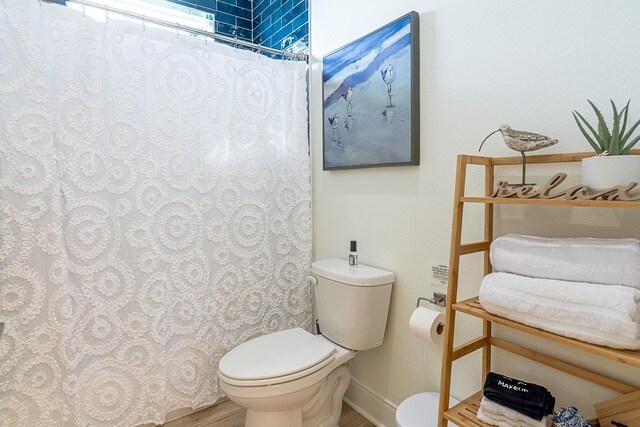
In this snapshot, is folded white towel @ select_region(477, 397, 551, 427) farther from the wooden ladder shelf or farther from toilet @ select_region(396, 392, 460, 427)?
toilet @ select_region(396, 392, 460, 427)

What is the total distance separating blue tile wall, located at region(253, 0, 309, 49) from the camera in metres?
2.08

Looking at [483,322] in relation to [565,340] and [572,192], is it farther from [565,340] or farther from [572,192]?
[572,192]

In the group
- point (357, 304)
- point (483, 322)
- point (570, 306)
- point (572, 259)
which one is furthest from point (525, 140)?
point (357, 304)

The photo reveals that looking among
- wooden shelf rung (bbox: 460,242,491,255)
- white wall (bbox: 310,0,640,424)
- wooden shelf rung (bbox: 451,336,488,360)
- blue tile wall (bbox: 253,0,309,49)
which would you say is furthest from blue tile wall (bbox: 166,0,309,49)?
wooden shelf rung (bbox: 451,336,488,360)

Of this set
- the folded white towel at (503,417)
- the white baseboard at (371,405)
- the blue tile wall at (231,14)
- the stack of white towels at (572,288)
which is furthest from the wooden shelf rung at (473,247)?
the blue tile wall at (231,14)

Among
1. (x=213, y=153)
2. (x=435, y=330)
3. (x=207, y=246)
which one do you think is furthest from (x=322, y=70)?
(x=435, y=330)

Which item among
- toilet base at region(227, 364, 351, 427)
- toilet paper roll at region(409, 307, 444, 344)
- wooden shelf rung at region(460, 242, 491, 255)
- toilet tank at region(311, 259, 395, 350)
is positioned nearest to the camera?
wooden shelf rung at region(460, 242, 491, 255)

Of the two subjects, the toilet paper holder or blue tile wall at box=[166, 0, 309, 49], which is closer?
the toilet paper holder

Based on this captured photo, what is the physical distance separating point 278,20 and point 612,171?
2111 mm

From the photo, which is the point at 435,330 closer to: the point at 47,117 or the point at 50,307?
the point at 50,307

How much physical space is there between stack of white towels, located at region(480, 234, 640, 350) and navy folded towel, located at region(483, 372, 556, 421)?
0.67 ft

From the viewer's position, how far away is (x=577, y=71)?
99 cm

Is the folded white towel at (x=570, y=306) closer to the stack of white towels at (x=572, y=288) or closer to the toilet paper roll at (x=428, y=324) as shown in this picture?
the stack of white towels at (x=572, y=288)

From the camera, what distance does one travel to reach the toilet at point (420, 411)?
3.91 ft
